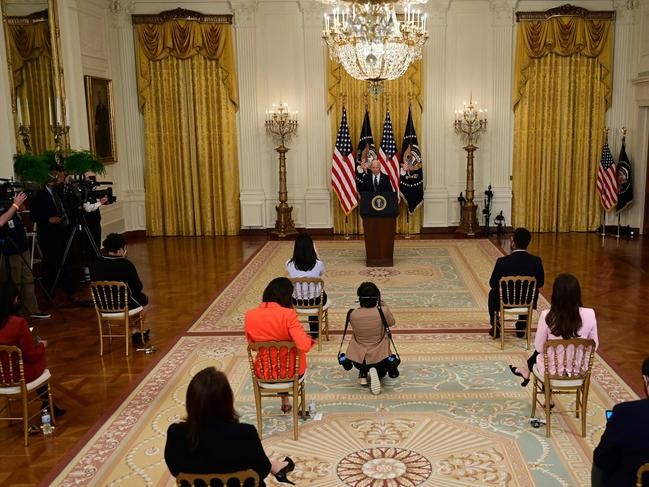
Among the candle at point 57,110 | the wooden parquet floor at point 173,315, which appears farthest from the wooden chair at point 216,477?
the candle at point 57,110

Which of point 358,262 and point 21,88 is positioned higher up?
point 21,88

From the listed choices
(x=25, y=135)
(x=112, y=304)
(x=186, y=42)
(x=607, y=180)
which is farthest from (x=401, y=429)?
(x=186, y=42)

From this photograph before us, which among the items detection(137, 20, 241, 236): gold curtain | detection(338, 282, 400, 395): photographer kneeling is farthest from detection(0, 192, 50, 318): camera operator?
detection(137, 20, 241, 236): gold curtain

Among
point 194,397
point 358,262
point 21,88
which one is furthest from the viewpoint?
point 358,262

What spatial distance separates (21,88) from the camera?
1053cm

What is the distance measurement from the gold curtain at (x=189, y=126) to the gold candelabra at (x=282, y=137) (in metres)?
0.92

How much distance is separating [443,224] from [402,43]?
7868 mm

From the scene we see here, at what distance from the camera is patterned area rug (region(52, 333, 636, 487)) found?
4.80m

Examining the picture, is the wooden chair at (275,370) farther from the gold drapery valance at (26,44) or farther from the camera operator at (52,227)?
the gold drapery valance at (26,44)

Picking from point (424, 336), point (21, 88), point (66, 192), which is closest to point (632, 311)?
point (424, 336)

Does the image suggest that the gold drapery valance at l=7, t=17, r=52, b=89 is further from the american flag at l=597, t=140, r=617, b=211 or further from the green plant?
the american flag at l=597, t=140, r=617, b=211

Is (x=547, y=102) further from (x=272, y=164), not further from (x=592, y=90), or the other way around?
(x=272, y=164)

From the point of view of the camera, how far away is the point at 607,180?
1419cm

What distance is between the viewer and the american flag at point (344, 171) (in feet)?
47.5
